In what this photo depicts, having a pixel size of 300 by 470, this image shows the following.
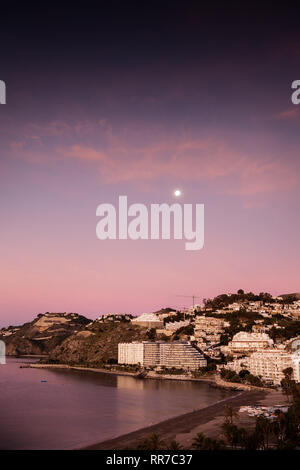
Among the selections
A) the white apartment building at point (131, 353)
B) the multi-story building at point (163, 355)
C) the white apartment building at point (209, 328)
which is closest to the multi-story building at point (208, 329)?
the white apartment building at point (209, 328)

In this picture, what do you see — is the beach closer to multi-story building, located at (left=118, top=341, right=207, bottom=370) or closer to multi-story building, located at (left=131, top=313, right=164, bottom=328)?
multi-story building, located at (left=118, top=341, right=207, bottom=370)

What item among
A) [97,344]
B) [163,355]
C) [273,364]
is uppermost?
[273,364]

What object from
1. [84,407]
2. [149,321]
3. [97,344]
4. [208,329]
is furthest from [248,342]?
[84,407]

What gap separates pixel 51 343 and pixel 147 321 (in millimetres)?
77323

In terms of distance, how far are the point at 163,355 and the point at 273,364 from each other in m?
30.0

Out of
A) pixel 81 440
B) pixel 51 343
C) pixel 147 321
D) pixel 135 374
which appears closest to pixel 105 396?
pixel 81 440

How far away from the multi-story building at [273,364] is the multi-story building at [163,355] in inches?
611

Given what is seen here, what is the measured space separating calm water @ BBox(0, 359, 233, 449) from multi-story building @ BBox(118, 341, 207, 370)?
8.77 meters

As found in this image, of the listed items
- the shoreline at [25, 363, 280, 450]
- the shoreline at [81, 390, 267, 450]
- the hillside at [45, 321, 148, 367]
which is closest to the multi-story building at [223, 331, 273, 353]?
the shoreline at [25, 363, 280, 450]

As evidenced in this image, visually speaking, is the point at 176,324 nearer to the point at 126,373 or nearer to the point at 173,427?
the point at 126,373

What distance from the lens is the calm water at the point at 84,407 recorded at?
98.9ft

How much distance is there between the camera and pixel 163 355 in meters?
83.9
